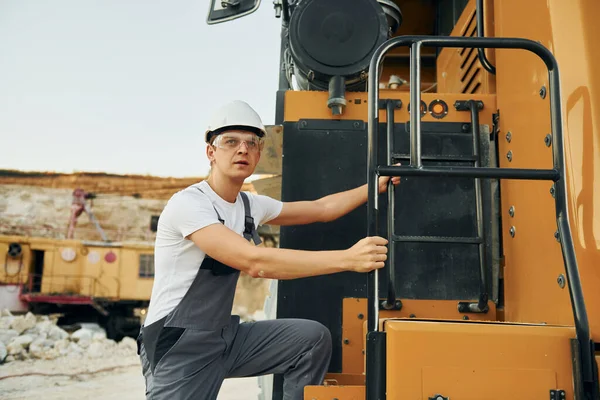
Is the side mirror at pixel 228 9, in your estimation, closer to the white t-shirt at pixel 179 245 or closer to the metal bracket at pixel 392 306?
the white t-shirt at pixel 179 245

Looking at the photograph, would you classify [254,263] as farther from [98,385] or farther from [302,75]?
[98,385]

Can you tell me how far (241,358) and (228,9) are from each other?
181cm

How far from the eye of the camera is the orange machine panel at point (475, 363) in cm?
155

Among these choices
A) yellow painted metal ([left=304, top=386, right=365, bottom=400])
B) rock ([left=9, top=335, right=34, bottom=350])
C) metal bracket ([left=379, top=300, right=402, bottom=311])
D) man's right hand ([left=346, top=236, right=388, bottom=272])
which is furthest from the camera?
rock ([left=9, top=335, right=34, bottom=350])

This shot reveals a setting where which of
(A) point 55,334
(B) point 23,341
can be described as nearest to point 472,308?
(B) point 23,341

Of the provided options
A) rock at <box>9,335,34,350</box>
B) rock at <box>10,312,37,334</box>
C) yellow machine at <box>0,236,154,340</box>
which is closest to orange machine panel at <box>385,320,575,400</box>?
rock at <box>9,335,34,350</box>

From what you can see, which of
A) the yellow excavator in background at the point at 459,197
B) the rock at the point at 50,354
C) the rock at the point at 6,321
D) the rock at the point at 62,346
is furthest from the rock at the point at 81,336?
the yellow excavator in background at the point at 459,197

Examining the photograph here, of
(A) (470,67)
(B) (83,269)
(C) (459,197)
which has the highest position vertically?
(A) (470,67)

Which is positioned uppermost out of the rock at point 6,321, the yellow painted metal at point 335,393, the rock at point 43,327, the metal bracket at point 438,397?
the metal bracket at point 438,397

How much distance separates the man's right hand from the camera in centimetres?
171

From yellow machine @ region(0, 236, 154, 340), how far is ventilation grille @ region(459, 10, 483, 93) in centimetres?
1700

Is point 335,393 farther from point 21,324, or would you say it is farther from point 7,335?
point 21,324

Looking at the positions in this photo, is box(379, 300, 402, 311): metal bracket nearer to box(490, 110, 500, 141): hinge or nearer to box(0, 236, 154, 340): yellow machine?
box(490, 110, 500, 141): hinge

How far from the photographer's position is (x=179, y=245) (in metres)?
2.39
